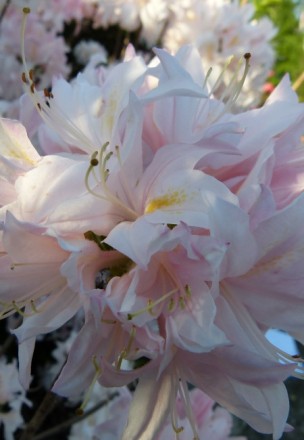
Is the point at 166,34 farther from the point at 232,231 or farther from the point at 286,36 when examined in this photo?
the point at 286,36

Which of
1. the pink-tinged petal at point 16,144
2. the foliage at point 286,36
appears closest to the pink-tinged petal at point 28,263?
the pink-tinged petal at point 16,144

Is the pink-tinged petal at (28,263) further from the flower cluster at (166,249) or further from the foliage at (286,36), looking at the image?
the foliage at (286,36)

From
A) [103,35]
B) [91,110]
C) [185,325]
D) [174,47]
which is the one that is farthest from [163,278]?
[103,35]

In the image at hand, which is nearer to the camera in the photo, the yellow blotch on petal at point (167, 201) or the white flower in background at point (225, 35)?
the yellow blotch on petal at point (167, 201)

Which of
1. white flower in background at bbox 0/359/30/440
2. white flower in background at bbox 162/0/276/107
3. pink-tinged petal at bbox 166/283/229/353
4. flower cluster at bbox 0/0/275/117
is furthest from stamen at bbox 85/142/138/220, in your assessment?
white flower in background at bbox 162/0/276/107

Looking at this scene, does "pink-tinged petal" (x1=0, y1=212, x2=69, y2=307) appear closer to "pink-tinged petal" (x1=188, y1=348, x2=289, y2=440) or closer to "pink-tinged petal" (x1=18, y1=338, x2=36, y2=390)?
"pink-tinged petal" (x1=18, y1=338, x2=36, y2=390)

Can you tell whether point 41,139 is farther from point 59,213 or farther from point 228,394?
point 228,394
